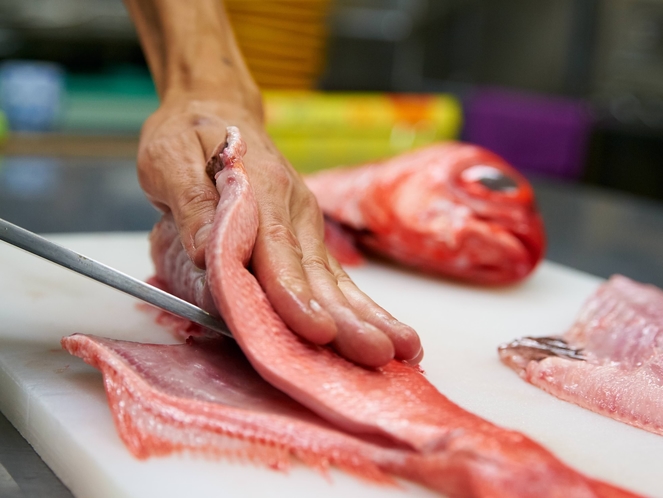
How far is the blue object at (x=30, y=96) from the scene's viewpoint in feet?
12.5

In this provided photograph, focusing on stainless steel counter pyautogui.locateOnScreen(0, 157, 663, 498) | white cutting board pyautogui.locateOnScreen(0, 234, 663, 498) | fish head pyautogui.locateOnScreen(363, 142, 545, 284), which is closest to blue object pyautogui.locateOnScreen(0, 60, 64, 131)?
stainless steel counter pyautogui.locateOnScreen(0, 157, 663, 498)

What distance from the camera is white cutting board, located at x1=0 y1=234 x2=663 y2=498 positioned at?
3.02 ft

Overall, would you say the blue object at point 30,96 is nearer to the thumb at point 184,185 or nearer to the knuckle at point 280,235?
the thumb at point 184,185

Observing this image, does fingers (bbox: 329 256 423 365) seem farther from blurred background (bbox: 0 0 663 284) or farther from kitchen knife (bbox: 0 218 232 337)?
blurred background (bbox: 0 0 663 284)

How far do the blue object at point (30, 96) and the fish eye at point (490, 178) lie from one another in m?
2.47

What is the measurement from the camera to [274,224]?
122cm

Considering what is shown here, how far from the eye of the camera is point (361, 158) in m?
4.36

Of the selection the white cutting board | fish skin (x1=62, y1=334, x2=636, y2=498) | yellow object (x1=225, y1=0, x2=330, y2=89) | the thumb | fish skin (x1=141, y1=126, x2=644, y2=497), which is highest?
yellow object (x1=225, y1=0, x2=330, y2=89)

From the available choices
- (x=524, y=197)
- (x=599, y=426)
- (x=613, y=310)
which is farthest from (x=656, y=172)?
(x=599, y=426)

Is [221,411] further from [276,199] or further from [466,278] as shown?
[466,278]

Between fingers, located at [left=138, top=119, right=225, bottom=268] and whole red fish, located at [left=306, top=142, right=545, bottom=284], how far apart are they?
0.74 m

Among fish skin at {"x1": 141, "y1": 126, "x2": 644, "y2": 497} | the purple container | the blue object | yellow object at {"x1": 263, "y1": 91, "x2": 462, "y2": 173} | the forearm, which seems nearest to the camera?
fish skin at {"x1": 141, "y1": 126, "x2": 644, "y2": 497}

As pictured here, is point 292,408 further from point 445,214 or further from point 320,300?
point 445,214

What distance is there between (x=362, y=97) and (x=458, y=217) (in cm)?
278
